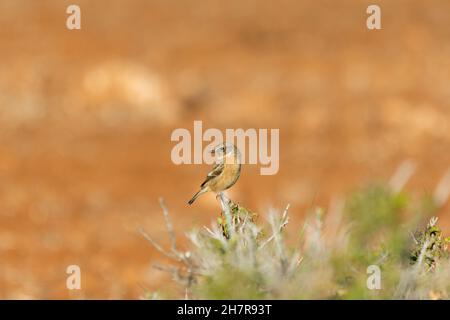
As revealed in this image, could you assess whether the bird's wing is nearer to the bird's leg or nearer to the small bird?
the small bird

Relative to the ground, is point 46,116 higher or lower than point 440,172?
higher

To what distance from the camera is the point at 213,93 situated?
21875mm

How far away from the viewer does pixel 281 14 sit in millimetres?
23234

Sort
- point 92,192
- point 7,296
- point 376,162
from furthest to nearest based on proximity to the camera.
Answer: point 376,162
point 92,192
point 7,296

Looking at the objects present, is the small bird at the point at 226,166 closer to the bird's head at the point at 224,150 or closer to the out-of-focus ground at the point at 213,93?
the bird's head at the point at 224,150

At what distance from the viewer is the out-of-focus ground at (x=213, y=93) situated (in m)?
18.9

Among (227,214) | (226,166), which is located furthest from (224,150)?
(227,214)

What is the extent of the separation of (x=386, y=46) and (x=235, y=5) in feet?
11.3

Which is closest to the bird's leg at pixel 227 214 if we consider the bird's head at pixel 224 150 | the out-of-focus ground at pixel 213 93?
the bird's head at pixel 224 150

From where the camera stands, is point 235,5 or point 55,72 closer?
point 55,72

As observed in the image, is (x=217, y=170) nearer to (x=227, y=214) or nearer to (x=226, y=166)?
(x=226, y=166)

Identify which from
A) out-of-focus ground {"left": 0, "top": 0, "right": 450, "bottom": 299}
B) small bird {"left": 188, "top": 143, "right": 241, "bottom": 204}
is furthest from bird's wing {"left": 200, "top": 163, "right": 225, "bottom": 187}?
out-of-focus ground {"left": 0, "top": 0, "right": 450, "bottom": 299}

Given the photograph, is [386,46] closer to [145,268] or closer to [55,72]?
[55,72]
